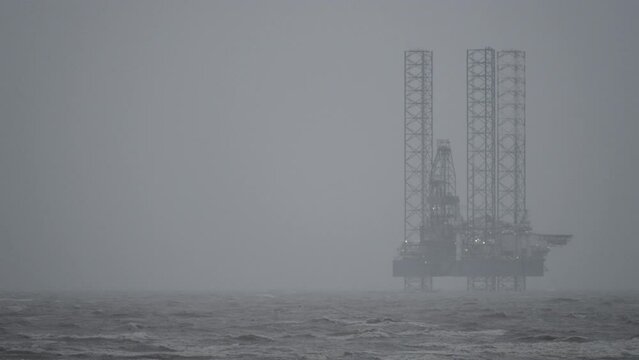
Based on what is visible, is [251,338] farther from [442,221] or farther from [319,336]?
[442,221]

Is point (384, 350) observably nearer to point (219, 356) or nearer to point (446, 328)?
point (219, 356)

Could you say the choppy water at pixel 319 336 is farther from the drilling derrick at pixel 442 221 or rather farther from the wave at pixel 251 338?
the drilling derrick at pixel 442 221

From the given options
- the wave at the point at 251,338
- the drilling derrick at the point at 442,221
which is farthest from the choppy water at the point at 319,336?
the drilling derrick at the point at 442,221

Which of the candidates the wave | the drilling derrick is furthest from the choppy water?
the drilling derrick

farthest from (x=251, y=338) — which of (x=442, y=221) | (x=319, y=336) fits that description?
(x=442, y=221)

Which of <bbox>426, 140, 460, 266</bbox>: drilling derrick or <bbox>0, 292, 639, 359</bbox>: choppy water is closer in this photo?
<bbox>0, 292, 639, 359</bbox>: choppy water

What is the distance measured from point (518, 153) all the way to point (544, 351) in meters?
98.3

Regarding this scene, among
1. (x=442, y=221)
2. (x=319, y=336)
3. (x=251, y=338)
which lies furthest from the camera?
(x=442, y=221)

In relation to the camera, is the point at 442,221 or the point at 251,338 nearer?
the point at 251,338

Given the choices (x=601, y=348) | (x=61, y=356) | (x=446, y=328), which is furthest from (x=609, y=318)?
(x=61, y=356)

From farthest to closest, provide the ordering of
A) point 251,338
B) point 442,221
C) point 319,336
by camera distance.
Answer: point 442,221
point 319,336
point 251,338

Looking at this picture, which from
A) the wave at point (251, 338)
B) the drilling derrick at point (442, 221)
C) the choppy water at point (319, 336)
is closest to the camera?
the choppy water at point (319, 336)

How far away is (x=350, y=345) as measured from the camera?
35594 millimetres

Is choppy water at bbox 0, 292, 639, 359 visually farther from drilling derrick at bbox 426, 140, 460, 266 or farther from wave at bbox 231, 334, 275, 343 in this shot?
drilling derrick at bbox 426, 140, 460, 266
